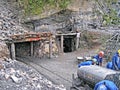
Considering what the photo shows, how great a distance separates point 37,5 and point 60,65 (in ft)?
24.7

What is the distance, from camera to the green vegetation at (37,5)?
2828 cm

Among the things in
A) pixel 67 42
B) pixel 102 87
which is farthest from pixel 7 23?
pixel 102 87

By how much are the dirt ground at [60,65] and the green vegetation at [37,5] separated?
487cm

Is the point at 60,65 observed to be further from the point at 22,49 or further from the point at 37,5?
the point at 37,5

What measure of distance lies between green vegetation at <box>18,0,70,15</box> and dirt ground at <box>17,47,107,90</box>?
487cm

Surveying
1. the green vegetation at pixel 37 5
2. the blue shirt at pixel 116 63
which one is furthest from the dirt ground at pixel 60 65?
the blue shirt at pixel 116 63

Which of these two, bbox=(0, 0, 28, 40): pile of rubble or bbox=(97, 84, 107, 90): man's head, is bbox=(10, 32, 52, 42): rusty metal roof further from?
bbox=(97, 84, 107, 90): man's head

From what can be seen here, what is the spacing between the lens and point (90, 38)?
2886 centimetres

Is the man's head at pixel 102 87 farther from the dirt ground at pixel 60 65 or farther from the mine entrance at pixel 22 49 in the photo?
the mine entrance at pixel 22 49

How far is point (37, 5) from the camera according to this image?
93.1ft

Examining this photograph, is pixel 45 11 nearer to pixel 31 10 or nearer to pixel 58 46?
pixel 31 10

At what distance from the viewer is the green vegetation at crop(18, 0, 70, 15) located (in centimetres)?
2828

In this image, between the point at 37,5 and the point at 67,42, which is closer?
the point at 37,5

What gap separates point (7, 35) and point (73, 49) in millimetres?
8186
